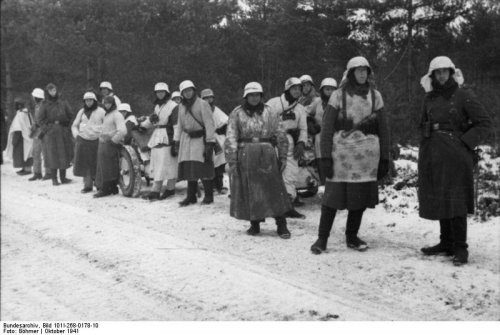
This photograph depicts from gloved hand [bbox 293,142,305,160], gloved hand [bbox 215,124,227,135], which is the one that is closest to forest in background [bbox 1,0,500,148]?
gloved hand [bbox 215,124,227,135]

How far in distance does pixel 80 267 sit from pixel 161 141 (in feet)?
14.5

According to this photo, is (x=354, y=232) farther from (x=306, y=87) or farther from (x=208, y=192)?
(x=306, y=87)

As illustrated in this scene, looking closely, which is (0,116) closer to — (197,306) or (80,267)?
(80,267)

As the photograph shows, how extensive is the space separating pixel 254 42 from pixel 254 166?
6.44 meters

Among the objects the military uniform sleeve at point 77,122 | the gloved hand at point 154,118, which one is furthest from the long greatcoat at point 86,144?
the gloved hand at point 154,118

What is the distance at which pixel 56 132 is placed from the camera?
39.9ft

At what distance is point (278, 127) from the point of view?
21.5 ft

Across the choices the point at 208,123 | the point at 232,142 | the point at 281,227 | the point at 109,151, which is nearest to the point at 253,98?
the point at 232,142

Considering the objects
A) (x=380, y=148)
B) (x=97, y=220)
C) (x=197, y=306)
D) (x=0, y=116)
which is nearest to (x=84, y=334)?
(x=197, y=306)

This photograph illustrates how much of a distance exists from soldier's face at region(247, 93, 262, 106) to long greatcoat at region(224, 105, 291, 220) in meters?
0.13

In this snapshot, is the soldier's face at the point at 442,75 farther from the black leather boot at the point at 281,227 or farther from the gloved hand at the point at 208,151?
the gloved hand at the point at 208,151

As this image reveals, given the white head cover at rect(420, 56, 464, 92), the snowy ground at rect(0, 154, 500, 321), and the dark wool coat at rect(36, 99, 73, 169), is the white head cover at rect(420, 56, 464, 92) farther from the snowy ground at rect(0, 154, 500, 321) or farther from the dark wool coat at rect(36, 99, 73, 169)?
the dark wool coat at rect(36, 99, 73, 169)

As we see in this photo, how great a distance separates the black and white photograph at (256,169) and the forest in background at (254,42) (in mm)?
53

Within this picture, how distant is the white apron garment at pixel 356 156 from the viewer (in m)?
5.58
